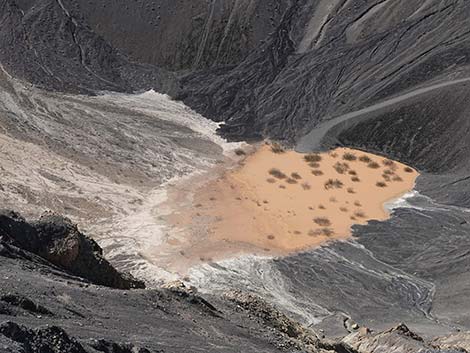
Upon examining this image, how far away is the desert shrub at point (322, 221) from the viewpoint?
28027 millimetres

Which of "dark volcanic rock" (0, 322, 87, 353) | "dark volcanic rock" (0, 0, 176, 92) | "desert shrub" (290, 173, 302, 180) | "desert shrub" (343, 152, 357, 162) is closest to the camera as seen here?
"dark volcanic rock" (0, 322, 87, 353)

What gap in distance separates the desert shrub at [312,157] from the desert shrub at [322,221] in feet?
19.1

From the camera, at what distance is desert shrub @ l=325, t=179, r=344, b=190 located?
31797 millimetres

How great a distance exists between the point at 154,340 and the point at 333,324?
442 inches

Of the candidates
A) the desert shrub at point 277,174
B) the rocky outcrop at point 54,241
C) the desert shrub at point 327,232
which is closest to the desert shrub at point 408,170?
the desert shrub at point 277,174

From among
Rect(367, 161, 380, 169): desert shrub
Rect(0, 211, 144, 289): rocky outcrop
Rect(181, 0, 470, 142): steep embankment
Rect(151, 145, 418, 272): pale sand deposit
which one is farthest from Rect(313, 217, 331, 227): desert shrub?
Rect(0, 211, 144, 289): rocky outcrop

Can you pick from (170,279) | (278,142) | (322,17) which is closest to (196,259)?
(170,279)

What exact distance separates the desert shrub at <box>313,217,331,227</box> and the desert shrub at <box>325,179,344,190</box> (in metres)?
3.33

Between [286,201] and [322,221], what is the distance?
2.28 m

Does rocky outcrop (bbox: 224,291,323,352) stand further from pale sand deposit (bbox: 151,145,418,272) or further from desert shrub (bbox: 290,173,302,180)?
desert shrub (bbox: 290,173,302,180)

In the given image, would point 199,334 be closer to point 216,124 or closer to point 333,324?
point 333,324

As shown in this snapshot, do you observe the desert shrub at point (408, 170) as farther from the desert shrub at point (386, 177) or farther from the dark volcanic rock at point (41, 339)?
the dark volcanic rock at point (41, 339)

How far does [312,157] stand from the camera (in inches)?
1346

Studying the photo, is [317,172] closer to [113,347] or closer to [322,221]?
[322,221]
